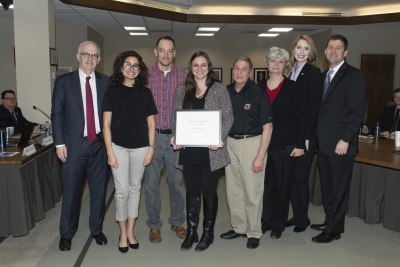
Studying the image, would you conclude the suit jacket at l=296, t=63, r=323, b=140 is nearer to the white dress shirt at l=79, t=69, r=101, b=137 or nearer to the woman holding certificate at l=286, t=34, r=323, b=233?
the woman holding certificate at l=286, t=34, r=323, b=233

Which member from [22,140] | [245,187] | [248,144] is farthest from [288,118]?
[22,140]

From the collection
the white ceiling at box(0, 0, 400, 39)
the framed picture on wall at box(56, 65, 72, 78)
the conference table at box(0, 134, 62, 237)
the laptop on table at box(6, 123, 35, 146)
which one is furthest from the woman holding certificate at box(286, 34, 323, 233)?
the framed picture on wall at box(56, 65, 72, 78)

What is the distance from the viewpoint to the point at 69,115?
2900mm

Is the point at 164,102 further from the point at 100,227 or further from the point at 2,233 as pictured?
the point at 2,233

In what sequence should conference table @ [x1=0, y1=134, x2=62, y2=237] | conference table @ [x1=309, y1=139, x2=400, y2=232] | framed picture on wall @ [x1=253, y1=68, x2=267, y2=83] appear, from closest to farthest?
conference table @ [x1=0, y1=134, x2=62, y2=237] → conference table @ [x1=309, y1=139, x2=400, y2=232] → framed picture on wall @ [x1=253, y1=68, x2=267, y2=83]

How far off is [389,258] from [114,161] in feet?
7.53

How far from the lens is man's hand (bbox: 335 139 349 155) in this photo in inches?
121

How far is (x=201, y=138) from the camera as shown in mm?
2799

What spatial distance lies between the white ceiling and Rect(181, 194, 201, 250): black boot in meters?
5.25

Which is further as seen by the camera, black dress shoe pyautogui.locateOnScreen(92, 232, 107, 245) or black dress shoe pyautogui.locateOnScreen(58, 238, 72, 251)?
black dress shoe pyautogui.locateOnScreen(92, 232, 107, 245)

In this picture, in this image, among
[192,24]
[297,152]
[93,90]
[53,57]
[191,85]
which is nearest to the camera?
[191,85]

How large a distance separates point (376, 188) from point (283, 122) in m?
1.40

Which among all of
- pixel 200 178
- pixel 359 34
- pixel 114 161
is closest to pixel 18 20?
pixel 114 161

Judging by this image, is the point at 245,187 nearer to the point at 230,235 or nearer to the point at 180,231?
the point at 230,235
